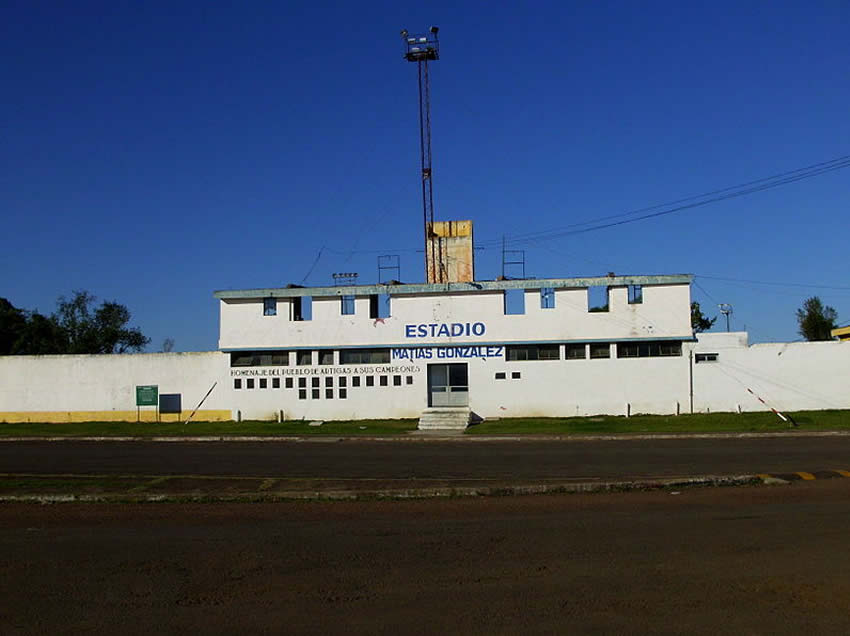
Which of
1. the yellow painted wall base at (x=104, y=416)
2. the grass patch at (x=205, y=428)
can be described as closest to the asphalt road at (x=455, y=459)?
the grass patch at (x=205, y=428)

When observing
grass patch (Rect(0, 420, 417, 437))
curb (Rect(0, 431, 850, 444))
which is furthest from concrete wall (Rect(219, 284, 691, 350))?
curb (Rect(0, 431, 850, 444))

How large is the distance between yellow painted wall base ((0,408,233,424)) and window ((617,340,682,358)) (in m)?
18.6

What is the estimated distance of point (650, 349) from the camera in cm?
3481

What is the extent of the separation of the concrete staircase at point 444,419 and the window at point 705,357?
1030cm

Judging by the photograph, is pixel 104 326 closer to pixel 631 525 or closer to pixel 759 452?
pixel 759 452

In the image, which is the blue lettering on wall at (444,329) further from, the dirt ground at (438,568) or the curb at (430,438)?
the dirt ground at (438,568)

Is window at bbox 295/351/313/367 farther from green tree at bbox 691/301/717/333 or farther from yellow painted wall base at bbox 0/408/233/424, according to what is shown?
green tree at bbox 691/301/717/333

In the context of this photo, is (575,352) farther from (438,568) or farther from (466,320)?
(438,568)

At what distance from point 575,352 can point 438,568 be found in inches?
1099

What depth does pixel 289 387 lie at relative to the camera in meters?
37.1

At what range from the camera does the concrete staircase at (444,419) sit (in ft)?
107

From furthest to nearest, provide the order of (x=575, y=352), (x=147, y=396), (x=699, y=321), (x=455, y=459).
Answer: (x=699, y=321) < (x=147, y=396) < (x=575, y=352) < (x=455, y=459)

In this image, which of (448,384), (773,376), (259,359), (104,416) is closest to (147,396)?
(104,416)

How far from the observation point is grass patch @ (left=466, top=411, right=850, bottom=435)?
28.3 meters
